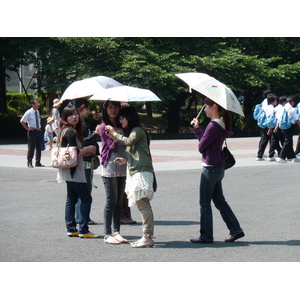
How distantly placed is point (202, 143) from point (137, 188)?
86 cm

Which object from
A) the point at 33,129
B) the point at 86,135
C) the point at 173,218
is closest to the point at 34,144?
the point at 33,129

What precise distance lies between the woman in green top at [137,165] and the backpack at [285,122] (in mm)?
9914

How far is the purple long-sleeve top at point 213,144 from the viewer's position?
22.5 ft

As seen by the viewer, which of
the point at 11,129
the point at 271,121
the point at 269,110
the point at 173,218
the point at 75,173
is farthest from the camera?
the point at 11,129

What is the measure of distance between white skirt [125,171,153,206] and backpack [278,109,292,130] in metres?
9.93

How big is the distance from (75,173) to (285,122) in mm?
9872

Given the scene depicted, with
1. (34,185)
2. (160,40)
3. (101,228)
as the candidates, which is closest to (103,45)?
(160,40)

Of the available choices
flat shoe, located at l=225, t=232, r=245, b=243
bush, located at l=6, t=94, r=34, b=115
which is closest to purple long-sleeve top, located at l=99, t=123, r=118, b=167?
flat shoe, located at l=225, t=232, r=245, b=243

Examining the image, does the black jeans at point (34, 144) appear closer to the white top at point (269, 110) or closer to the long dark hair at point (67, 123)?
the white top at point (269, 110)

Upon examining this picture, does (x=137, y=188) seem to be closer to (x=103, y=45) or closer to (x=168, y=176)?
(x=168, y=176)

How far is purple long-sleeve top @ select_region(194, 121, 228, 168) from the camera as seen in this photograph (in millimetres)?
6844

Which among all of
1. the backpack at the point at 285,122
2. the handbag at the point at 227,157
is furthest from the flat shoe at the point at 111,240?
the backpack at the point at 285,122

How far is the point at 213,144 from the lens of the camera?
691cm

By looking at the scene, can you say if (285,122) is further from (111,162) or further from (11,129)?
(11,129)
